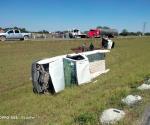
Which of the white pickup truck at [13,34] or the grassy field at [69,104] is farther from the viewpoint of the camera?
the white pickup truck at [13,34]

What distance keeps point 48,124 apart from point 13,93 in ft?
20.3

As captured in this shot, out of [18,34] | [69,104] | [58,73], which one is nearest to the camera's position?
[69,104]

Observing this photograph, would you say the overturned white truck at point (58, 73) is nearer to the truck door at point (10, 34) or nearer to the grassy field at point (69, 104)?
the grassy field at point (69, 104)

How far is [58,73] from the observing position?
42.0 feet

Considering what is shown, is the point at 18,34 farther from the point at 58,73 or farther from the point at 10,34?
the point at 58,73

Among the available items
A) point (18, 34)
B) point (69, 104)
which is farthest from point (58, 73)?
point (18, 34)

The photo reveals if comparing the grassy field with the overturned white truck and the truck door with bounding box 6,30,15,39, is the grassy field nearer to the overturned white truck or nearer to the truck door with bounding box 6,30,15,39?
the overturned white truck

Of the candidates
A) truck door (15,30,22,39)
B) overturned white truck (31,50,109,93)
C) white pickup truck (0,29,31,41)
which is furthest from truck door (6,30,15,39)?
overturned white truck (31,50,109,93)

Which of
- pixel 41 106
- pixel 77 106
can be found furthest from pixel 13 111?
pixel 77 106

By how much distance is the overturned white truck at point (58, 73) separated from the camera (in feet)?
40.9

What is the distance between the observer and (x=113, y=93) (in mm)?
10453

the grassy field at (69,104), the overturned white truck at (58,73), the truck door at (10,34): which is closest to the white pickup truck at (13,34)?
the truck door at (10,34)

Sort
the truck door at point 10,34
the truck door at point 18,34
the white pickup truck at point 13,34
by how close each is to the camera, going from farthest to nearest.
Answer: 1. the truck door at point 18,34
2. the truck door at point 10,34
3. the white pickup truck at point 13,34

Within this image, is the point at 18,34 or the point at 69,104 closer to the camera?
the point at 69,104
